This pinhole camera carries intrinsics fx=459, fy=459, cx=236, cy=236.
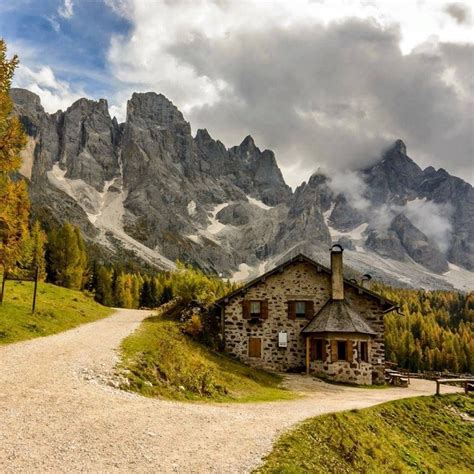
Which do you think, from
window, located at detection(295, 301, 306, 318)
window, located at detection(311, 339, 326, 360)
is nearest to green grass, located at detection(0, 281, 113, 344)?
window, located at detection(295, 301, 306, 318)

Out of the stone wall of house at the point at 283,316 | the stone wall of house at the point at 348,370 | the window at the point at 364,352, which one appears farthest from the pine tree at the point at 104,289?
the window at the point at 364,352

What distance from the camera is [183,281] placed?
3769 cm

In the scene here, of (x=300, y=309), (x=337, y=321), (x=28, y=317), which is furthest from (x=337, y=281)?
(x=28, y=317)

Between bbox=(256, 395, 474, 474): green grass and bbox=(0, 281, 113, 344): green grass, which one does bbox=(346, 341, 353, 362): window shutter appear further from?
bbox=(0, 281, 113, 344): green grass

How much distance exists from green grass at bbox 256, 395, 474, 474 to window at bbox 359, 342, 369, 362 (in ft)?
20.5

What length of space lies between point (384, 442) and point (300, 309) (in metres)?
19.4

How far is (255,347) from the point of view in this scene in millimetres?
36500

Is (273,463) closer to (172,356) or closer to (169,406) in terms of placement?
(169,406)

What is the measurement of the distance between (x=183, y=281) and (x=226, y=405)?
67.2ft

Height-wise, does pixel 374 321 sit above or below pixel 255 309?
below

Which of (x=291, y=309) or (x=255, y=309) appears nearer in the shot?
(x=291, y=309)

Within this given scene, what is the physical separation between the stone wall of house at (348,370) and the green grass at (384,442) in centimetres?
577

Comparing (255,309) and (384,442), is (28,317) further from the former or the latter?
(384,442)

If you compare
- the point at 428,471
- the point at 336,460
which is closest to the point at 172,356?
the point at 336,460
